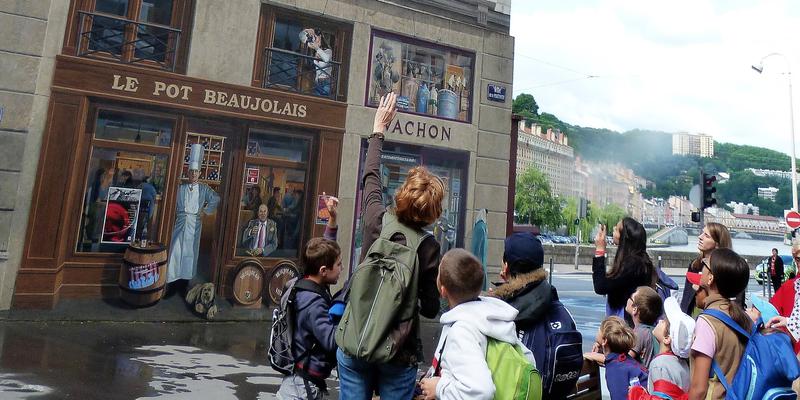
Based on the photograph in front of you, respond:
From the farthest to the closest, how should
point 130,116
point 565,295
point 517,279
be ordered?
point 565,295, point 130,116, point 517,279

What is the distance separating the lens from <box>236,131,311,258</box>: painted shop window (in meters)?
9.98

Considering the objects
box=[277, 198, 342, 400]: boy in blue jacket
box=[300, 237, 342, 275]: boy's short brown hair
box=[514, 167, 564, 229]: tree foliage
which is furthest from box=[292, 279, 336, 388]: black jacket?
box=[514, 167, 564, 229]: tree foliage

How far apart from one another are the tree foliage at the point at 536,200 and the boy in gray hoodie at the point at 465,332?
60.0m

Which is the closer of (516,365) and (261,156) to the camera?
(516,365)

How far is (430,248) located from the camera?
8.40 feet

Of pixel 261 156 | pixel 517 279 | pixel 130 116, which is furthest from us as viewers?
pixel 261 156

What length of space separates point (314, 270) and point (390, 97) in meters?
1.15

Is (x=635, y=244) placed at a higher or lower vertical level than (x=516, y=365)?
higher

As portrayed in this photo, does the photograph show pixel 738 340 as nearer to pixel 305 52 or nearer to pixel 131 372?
pixel 131 372

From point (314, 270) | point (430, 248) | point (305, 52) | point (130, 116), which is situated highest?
point (305, 52)

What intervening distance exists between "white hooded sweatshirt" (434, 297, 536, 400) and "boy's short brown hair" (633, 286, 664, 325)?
204 centimetres

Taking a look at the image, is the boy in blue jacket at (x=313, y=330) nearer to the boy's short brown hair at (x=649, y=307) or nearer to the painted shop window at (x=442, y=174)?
the boy's short brown hair at (x=649, y=307)

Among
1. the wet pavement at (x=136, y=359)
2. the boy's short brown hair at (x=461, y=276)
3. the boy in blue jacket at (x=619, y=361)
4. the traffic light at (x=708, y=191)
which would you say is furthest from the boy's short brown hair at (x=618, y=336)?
the traffic light at (x=708, y=191)

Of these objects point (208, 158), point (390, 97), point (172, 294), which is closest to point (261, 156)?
point (208, 158)
